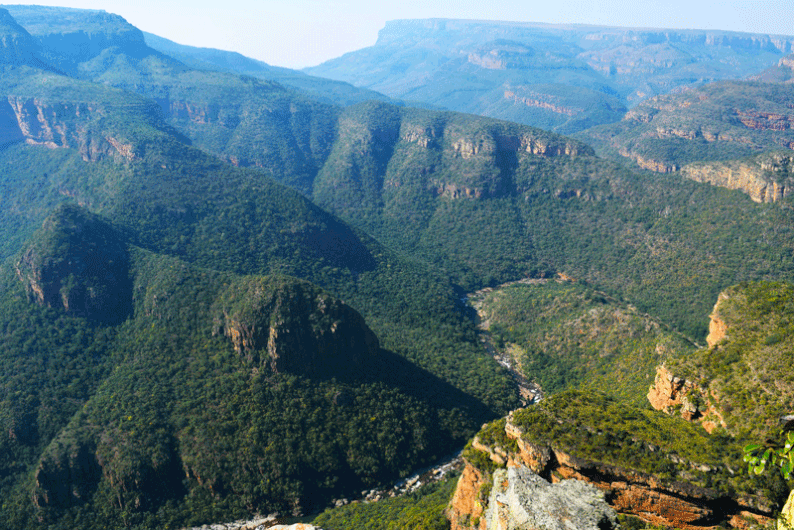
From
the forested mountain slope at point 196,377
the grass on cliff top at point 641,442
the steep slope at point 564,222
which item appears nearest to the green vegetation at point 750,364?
the grass on cliff top at point 641,442

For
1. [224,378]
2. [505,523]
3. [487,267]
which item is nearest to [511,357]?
[487,267]

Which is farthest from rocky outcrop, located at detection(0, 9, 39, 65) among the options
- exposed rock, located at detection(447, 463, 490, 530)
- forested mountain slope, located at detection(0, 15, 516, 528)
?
exposed rock, located at detection(447, 463, 490, 530)

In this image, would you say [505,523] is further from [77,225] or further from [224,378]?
[77,225]

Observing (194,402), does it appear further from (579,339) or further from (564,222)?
(564,222)

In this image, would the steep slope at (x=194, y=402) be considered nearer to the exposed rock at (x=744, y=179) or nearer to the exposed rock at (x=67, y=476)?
the exposed rock at (x=67, y=476)

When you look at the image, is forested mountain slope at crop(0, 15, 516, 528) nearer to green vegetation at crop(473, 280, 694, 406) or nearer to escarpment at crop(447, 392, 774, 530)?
green vegetation at crop(473, 280, 694, 406)

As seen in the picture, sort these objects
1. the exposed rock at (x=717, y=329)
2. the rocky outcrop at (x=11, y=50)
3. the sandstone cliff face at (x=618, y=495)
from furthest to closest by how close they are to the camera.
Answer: the rocky outcrop at (x=11, y=50), the exposed rock at (x=717, y=329), the sandstone cliff face at (x=618, y=495)

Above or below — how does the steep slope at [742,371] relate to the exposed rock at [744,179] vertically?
below
